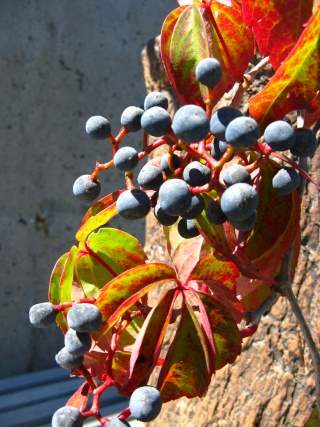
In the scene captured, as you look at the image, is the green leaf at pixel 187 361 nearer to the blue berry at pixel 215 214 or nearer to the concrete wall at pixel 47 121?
the blue berry at pixel 215 214

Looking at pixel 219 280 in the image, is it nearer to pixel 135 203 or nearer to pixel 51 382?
pixel 135 203

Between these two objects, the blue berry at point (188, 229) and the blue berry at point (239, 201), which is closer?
the blue berry at point (239, 201)

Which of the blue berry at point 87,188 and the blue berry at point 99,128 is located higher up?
the blue berry at point 99,128

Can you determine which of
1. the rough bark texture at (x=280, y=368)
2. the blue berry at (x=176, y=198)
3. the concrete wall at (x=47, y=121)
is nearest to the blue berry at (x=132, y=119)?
the blue berry at (x=176, y=198)

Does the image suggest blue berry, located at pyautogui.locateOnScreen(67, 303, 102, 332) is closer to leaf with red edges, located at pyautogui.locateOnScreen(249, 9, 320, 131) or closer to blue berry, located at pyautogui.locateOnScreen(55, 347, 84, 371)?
blue berry, located at pyautogui.locateOnScreen(55, 347, 84, 371)

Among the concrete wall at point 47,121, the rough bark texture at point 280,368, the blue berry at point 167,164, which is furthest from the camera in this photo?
the concrete wall at point 47,121

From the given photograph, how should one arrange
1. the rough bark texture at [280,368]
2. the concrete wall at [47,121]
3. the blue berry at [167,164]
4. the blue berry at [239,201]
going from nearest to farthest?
1. the blue berry at [239,201]
2. the blue berry at [167,164]
3. the rough bark texture at [280,368]
4. the concrete wall at [47,121]
